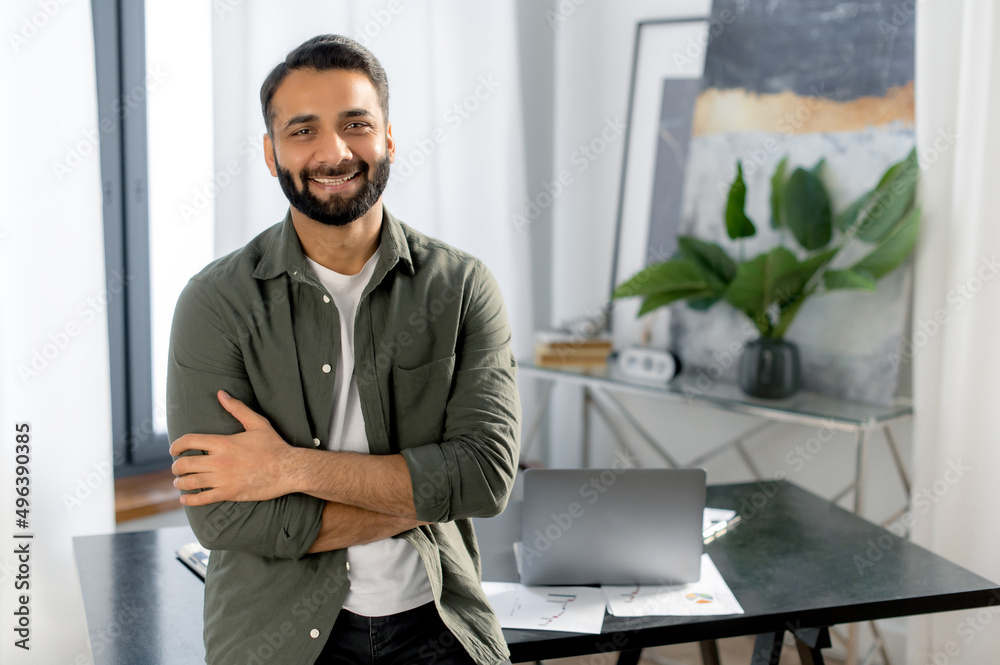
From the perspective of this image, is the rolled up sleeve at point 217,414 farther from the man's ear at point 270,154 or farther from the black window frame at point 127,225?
the black window frame at point 127,225

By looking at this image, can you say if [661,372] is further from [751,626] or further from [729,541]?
[751,626]

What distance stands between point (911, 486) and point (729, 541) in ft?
3.60

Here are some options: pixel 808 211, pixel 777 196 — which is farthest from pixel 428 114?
pixel 808 211

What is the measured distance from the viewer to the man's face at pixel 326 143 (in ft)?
4.54

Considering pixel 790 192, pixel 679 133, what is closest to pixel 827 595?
pixel 790 192

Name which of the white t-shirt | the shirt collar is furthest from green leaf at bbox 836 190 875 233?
the white t-shirt

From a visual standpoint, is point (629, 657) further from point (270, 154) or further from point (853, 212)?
point (853, 212)

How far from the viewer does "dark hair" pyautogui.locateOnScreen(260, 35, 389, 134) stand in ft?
4.57

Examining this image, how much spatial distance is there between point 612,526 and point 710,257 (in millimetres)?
1528

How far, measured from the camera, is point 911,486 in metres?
2.64

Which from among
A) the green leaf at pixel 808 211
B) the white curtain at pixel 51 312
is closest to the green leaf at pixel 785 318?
the green leaf at pixel 808 211

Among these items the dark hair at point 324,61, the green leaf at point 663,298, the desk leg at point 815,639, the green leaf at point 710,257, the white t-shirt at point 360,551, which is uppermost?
the dark hair at point 324,61

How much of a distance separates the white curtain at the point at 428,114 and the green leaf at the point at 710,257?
81 centimetres

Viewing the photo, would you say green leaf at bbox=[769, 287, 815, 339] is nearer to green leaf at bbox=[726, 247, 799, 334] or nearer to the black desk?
green leaf at bbox=[726, 247, 799, 334]
